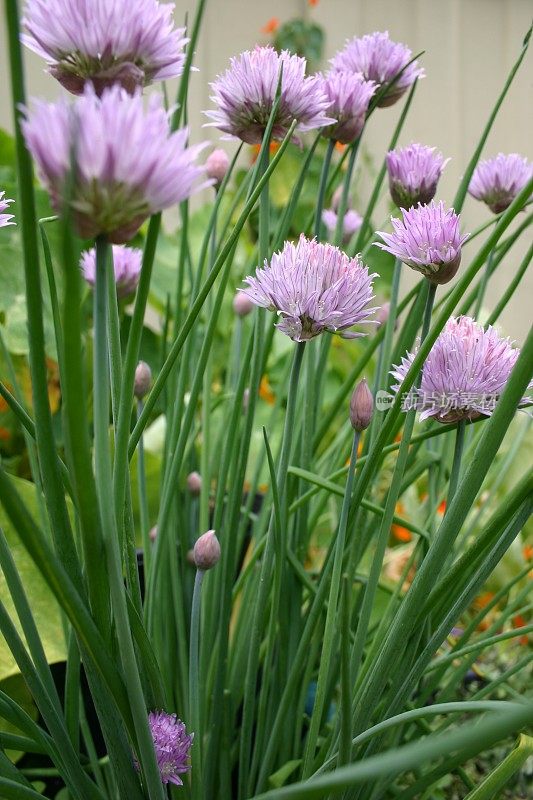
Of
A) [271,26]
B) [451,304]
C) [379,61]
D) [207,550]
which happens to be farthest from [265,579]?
[271,26]

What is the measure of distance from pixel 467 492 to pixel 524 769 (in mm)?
418

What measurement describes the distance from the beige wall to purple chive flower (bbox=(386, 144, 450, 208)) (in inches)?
53.6

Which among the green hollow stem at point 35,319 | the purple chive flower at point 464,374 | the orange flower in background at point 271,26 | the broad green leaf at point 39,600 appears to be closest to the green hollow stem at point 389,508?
the purple chive flower at point 464,374

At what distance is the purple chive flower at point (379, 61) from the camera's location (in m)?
0.41

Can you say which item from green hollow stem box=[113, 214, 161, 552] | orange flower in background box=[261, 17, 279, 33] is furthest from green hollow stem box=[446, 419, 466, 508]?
orange flower in background box=[261, 17, 279, 33]

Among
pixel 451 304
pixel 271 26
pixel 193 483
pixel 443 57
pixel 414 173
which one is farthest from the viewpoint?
pixel 443 57

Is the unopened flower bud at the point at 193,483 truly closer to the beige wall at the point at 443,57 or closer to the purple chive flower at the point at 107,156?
the purple chive flower at the point at 107,156

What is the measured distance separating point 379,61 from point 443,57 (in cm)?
152

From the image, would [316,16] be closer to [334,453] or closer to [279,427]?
[279,427]

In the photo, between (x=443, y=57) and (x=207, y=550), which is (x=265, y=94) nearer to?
(x=207, y=550)

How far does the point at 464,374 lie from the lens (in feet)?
0.95

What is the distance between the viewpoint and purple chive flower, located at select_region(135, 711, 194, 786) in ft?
0.97

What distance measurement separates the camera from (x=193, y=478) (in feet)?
1.59

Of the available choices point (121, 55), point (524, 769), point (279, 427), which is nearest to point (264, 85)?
point (121, 55)
